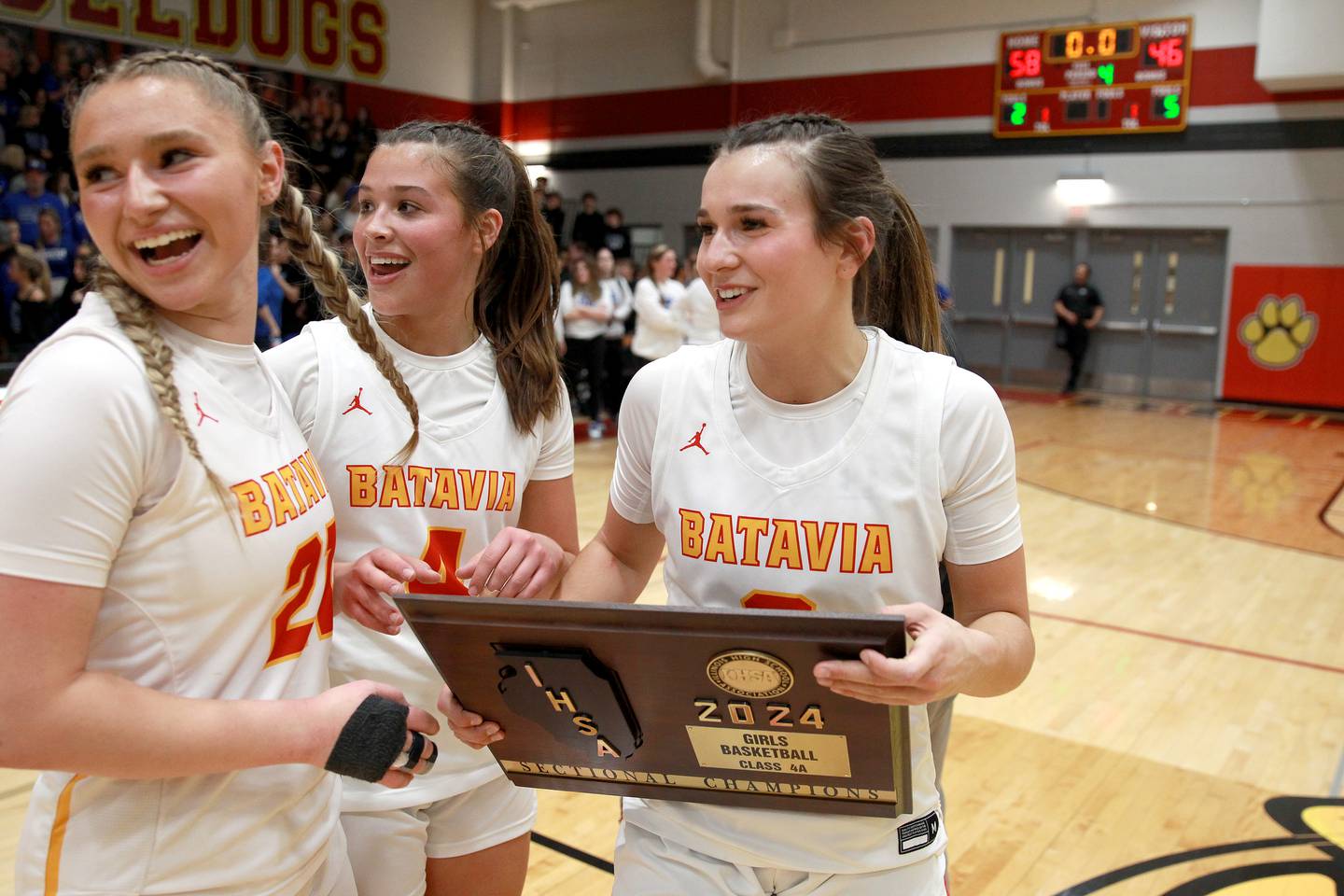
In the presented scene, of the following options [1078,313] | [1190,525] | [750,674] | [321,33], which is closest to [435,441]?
[750,674]

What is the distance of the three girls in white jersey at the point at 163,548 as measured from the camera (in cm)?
117

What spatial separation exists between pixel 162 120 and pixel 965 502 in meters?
1.20

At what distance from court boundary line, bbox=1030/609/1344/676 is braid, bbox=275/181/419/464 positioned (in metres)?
4.45

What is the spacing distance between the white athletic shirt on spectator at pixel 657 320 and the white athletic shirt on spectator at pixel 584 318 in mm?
531

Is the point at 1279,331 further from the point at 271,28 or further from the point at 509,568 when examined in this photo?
the point at 509,568

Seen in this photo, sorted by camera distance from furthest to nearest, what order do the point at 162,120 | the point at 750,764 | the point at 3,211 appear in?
the point at 3,211 → the point at 750,764 → the point at 162,120

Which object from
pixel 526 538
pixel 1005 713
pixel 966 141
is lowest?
pixel 1005 713

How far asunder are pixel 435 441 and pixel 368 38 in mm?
17481

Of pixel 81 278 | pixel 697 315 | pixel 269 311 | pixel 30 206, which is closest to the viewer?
pixel 81 278

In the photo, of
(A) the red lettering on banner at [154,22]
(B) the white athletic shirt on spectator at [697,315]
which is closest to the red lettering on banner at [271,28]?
(A) the red lettering on banner at [154,22]

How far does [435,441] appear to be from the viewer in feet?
6.77

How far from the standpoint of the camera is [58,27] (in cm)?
1396

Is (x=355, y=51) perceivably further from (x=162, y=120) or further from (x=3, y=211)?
(x=162, y=120)

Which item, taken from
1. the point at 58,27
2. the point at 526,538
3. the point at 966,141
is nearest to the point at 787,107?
the point at 966,141
